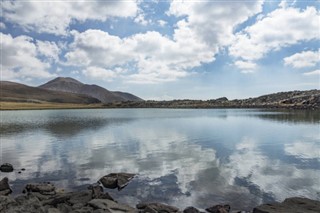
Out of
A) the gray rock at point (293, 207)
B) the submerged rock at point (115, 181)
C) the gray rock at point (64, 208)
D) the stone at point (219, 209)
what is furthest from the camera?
the submerged rock at point (115, 181)

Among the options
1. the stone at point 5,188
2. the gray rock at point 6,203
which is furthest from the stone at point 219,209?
the stone at point 5,188

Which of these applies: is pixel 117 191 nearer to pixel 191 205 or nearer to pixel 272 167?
pixel 191 205

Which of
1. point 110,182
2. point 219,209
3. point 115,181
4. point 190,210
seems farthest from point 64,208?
point 219,209

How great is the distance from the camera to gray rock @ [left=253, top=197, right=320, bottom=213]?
22.3 m

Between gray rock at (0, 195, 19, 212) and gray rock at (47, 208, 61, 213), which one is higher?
gray rock at (0, 195, 19, 212)

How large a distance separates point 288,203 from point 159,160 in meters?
23.1

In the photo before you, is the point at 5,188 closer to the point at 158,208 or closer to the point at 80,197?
the point at 80,197

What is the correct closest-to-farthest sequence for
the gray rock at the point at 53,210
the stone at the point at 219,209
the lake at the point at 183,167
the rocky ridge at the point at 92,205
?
the rocky ridge at the point at 92,205 → the gray rock at the point at 53,210 → the stone at the point at 219,209 → the lake at the point at 183,167

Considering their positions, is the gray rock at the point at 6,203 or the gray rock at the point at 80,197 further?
the gray rock at the point at 80,197

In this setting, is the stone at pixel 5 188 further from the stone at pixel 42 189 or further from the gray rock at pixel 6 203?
the gray rock at pixel 6 203

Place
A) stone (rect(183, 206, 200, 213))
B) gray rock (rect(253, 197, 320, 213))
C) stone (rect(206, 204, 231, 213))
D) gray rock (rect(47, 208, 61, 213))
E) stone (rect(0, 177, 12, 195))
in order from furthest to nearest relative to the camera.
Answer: stone (rect(0, 177, 12, 195))
stone (rect(206, 204, 231, 213))
stone (rect(183, 206, 200, 213))
gray rock (rect(47, 208, 61, 213))
gray rock (rect(253, 197, 320, 213))

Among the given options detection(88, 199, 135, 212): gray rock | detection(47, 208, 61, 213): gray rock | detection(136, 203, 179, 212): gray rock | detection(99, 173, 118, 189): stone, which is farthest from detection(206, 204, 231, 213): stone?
detection(47, 208, 61, 213): gray rock

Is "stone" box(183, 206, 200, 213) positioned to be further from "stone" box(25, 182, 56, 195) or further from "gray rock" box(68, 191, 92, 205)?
"stone" box(25, 182, 56, 195)

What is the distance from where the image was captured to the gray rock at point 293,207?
73.2ft
